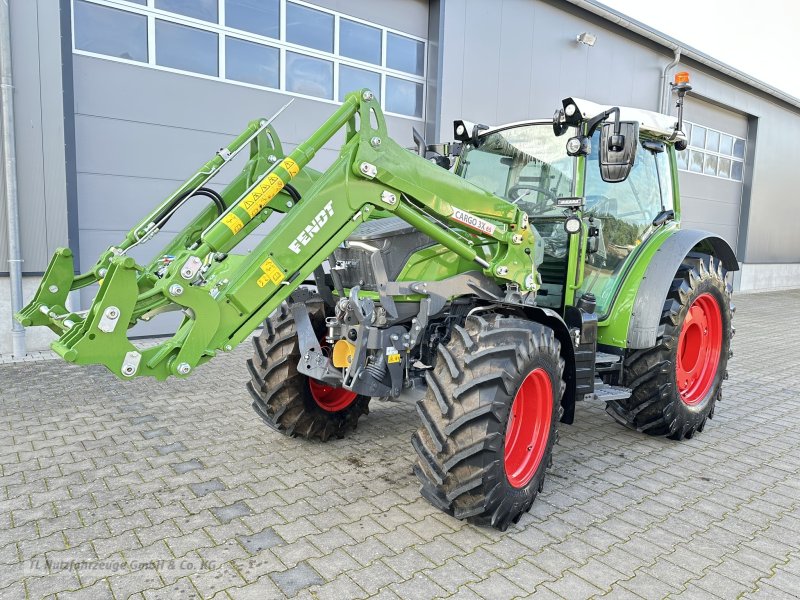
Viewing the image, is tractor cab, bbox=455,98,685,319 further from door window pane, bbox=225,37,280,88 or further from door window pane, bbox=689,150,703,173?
door window pane, bbox=689,150,703,173

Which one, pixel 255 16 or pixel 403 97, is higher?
pixel 255 16

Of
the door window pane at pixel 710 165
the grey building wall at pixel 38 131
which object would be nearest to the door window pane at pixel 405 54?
the grey building wall at pixel 38 131

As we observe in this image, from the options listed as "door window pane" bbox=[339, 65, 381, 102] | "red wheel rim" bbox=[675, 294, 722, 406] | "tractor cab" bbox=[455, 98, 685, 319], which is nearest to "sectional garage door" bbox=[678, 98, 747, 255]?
"door window pane" bbox=[339, 65, 381, 102]

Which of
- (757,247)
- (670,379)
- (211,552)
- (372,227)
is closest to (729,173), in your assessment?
(757,247)

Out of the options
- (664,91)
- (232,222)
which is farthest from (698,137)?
(232,222)

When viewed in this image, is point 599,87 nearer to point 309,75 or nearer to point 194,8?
point 309,75

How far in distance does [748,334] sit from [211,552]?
995 cm

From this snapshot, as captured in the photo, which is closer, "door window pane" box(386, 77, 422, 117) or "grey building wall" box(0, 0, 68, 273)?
"grey building wall" box(0, 0, 68, 273)

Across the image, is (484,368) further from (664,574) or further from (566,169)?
(566,169)

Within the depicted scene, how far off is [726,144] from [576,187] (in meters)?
15.6

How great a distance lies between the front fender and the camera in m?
4.16

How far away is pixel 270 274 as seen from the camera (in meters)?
2.86

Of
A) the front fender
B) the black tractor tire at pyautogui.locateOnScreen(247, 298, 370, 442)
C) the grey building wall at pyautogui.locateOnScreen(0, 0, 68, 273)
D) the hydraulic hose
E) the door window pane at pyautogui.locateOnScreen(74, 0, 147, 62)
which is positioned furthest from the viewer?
the door window pane at pyautogui.locateOnScreen(74, 0, 147, 62)

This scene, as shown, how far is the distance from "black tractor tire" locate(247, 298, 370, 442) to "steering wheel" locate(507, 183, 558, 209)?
1611mm
